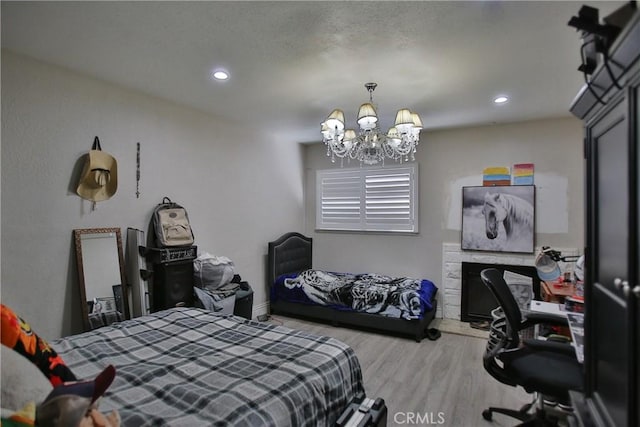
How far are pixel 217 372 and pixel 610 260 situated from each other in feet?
5.52

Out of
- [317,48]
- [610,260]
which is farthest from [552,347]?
[317,48]

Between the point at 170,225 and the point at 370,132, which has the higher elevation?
the point at 370,132

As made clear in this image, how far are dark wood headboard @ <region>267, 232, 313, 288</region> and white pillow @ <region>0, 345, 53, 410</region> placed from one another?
361 cm

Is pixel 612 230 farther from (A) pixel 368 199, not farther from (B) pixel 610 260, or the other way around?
(A) pixel 368 199

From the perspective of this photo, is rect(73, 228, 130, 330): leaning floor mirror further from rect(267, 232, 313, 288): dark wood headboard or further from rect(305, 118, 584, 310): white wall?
rect(305, 118, 584, 310): white wall

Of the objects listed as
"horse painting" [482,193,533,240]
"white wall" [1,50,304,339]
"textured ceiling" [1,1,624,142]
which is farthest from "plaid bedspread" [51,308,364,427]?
"horse painting" [482,193,533,240]

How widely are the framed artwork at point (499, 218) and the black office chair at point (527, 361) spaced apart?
2126 millimetres

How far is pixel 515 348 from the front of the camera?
2172mm

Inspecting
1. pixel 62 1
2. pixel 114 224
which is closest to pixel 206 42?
pixel 62 1

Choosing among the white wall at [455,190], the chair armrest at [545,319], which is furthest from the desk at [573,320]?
the white wall at [455,190]

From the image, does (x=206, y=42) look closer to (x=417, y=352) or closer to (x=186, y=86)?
(x=186, y=86)

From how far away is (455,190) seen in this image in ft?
15.2

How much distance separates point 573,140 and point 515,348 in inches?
123
